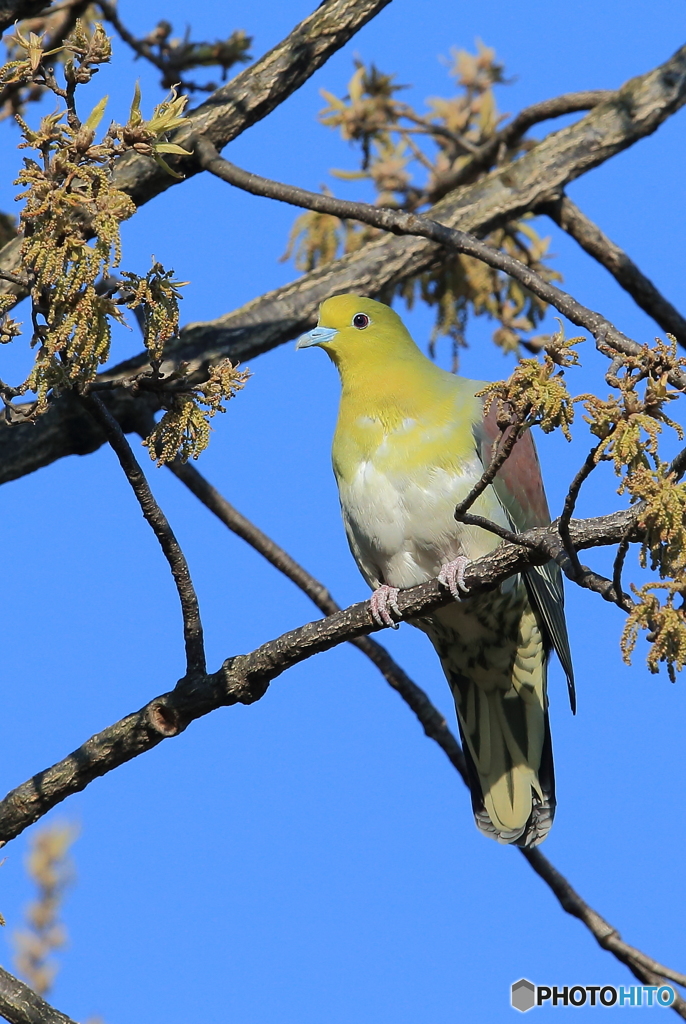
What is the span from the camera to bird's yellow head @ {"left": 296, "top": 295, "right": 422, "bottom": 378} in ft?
16.7

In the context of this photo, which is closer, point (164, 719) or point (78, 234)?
point (78, 234)

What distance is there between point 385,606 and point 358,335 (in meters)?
1.57

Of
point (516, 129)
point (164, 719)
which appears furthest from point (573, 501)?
point (516, 129)

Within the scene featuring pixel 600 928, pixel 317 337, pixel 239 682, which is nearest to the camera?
pixel 239 682

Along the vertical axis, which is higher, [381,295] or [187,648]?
[381,295]

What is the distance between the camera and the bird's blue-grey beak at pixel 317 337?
204 inches

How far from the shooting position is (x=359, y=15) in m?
5.15

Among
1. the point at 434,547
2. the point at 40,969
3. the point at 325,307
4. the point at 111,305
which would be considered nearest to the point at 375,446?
the point at 434,547

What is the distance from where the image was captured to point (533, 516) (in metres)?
5.00

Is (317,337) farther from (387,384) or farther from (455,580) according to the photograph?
(455,580)

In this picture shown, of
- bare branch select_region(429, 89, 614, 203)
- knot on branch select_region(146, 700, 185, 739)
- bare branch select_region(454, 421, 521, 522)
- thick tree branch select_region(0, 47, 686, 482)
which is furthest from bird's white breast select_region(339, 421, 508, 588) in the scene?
bare branch select_region(429, 89, 614, 203)

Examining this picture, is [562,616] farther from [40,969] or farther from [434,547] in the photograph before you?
[40,969]

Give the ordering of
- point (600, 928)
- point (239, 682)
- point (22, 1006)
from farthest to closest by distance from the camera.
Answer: point (600, 928) < point (239, 682) < point (22, 1006)

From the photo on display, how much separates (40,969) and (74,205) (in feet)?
12.2
